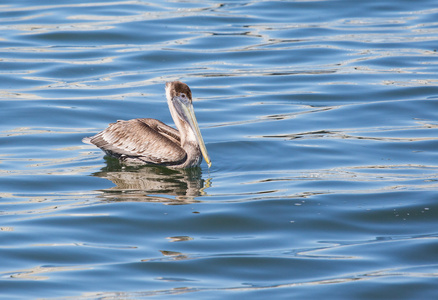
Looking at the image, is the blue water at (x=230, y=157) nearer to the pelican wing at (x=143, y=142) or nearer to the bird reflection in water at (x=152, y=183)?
the bird reflection in water at (x=152, y=183)

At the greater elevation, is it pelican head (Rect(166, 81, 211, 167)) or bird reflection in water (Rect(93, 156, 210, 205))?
pelican head (Rect(166, 81, 211, 167))

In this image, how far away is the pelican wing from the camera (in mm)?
9000

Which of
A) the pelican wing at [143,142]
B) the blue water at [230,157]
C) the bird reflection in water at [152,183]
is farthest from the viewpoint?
the pelican wing at [143,142]

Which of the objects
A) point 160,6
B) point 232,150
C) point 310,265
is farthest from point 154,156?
point 160,6

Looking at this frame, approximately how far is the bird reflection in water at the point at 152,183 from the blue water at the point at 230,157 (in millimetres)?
31

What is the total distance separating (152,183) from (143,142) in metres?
0.70

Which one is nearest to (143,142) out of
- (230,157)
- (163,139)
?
(163,139)

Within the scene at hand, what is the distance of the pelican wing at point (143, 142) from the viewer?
900 centimetres

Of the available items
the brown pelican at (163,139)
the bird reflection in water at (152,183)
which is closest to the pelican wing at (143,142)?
the brown pelican at (163,139)

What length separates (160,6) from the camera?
1809 cm

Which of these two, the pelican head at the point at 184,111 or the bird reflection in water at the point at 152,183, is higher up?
the pelican head at the point at 184,111

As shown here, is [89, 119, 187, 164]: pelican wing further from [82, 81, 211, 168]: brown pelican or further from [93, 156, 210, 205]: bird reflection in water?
[93, 156, 210, 205]: bird reflection in water

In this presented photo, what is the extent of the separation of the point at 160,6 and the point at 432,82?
7.33 m

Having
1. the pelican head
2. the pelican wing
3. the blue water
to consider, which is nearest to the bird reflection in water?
the blue water
